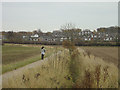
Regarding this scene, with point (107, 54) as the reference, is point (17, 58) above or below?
above

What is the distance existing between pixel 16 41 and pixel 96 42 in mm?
36946

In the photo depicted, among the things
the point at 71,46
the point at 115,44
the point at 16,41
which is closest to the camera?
the point at 71,46

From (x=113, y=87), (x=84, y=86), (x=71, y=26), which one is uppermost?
(x=71, y=26)

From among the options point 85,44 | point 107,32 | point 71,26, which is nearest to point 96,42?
point 85,44

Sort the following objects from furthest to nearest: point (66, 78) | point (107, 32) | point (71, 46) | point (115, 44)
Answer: point (107, 32) < point (115, 44) < point (71, 46) < point (66, 78)

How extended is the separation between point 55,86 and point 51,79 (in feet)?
1.79

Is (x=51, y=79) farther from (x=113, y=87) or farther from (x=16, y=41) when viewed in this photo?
(x=16, y=41)

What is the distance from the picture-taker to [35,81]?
527 cm

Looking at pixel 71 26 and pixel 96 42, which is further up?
pixel 71 26

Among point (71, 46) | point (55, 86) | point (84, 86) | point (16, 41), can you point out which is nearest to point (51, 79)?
point (55, 86)

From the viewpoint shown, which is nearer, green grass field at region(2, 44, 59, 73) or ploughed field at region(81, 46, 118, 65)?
green grass field at region(2, 44, 59, 73)

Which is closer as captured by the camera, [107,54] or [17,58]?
[17,58]

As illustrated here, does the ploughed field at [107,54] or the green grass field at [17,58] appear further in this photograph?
the ploughed field at [107,54]

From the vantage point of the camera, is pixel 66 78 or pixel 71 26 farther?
pixel 71 26
